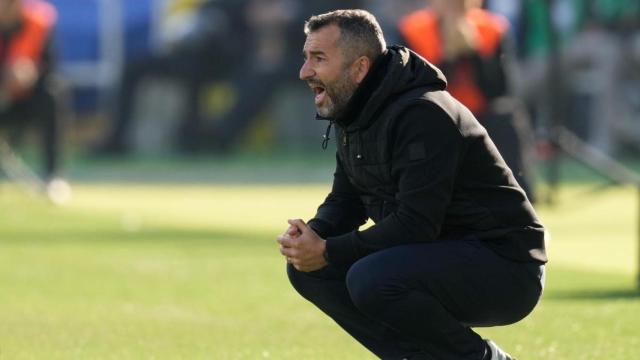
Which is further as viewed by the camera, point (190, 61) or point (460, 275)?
point (190, 61)

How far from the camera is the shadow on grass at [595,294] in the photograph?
977 cm

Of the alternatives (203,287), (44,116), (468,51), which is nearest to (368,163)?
(203,287)

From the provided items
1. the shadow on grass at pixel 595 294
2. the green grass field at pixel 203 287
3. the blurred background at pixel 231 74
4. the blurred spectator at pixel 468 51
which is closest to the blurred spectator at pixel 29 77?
the green grass field at pixel 203 287

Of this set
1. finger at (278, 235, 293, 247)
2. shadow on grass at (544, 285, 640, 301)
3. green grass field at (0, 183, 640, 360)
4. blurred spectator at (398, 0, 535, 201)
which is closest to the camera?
finger at (278, 235, 293, 247)

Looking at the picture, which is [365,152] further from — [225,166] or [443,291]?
[225,166]

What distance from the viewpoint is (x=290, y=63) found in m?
28.4

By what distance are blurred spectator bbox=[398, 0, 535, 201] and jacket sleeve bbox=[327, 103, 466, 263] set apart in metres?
6.13

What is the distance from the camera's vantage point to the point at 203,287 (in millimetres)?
10352

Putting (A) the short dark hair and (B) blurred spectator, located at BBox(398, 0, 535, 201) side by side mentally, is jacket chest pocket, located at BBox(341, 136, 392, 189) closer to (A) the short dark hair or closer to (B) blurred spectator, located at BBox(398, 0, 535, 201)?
(A) the short dark hair

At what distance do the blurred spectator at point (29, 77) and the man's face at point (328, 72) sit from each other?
11.6 meters

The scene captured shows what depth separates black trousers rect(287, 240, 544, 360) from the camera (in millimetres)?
5938

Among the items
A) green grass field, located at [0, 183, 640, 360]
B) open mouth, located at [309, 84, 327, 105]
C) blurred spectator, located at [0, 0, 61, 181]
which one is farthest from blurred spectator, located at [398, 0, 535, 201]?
open mouth, located at [309, 84, 327, 105]

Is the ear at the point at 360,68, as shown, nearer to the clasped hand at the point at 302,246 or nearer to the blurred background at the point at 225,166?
the clasped hand at the point at 302,246

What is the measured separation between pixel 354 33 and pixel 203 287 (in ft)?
14.9
